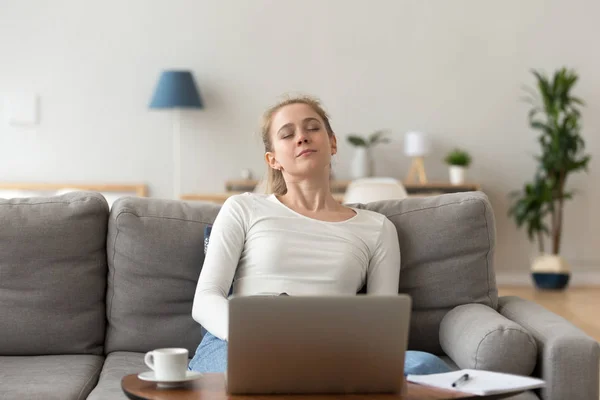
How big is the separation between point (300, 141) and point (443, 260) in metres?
0.50

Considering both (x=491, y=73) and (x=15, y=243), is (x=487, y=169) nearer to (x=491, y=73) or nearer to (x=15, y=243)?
(x=491, y=73)

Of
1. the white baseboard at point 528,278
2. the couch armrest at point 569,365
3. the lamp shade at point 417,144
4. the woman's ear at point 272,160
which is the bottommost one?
the white baseboard at point 528,278

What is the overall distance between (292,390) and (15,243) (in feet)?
3.85

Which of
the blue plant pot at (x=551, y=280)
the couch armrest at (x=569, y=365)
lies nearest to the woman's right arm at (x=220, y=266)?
the couch armrest at (x=569, y=365)

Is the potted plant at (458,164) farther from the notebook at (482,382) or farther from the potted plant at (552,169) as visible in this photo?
the notebook at (482,382)

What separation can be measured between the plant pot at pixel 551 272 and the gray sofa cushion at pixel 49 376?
467 centimetres

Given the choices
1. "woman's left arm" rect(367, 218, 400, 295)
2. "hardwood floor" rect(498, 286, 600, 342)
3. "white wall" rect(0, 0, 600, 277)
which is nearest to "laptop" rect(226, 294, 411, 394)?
"woman's left arm" rect(367, 218, 400, 295)

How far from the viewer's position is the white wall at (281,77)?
6250 mm

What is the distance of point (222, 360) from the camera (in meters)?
1.85

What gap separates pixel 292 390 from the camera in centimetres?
137

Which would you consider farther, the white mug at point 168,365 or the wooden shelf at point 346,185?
the wooden shelf at point 346,185

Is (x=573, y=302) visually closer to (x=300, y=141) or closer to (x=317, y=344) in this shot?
(x=300, y=141)

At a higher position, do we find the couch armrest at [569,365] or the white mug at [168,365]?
the white mug at [168,365]

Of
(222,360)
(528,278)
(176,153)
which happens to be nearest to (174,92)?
(176,153)
